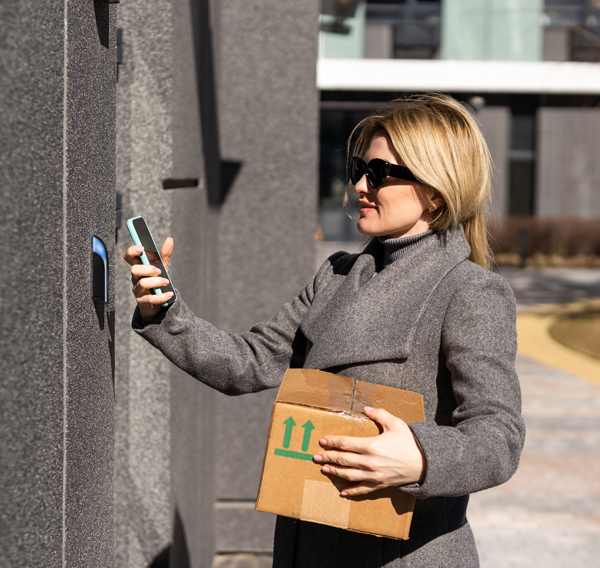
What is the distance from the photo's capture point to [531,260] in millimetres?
20719

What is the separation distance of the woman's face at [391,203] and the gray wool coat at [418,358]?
0.22 feet

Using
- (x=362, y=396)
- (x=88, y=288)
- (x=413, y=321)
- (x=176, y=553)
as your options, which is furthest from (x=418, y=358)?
(x=176, y=553)

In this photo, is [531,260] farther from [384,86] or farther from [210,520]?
[210,520]

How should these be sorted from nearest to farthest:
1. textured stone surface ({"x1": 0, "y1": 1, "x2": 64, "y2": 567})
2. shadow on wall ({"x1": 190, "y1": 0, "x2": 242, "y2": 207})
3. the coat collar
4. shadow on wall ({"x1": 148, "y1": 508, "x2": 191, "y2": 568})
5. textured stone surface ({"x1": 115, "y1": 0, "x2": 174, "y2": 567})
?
textured stone surface ({"x1": 0, "y1": 1, "x2": 64, "y2": 567}) → the coat collar → textured stone surface ({"x1": 115, "y1": 0, "x2": 174, "y2": 567}) → shadow on wall ({"x1": 148, "y1": 508, "x2": 191, "y2": 568}) → shadow on wall ({"x1": 190, "y1": 0, "x2": 242, "y2": 207})

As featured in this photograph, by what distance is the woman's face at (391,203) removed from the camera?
185 centimetres

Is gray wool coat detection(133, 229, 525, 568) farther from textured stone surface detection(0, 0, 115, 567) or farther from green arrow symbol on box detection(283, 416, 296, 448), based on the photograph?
textured stone surface detection(0, 0, 115, 567)

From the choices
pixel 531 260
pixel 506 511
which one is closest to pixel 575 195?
pixel 531 260

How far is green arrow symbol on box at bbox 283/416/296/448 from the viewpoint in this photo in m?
1.47

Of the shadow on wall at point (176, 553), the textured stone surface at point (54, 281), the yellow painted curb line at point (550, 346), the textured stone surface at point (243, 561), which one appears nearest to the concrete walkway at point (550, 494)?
the yellow painted curb line at point (550, 346)

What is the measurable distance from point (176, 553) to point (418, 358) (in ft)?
4.31

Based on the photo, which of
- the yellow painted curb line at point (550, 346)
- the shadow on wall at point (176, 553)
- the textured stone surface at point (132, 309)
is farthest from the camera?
the yellow painted curb line at point (550, 346)

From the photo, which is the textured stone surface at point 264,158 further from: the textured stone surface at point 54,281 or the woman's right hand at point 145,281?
the textured stone surface at point 54,281

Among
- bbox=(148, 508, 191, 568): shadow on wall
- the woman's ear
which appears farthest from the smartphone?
bbox=(148, 508, 191, 568): shadow on wall

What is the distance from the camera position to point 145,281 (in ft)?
5.33
